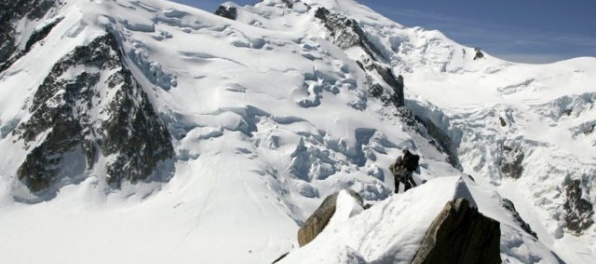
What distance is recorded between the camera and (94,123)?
4847 centimetres

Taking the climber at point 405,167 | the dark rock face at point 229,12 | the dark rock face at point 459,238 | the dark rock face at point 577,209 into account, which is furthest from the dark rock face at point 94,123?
the dark rock face at point 577,209

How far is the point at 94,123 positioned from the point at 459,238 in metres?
41.7

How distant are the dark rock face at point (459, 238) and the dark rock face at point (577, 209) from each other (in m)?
96.7

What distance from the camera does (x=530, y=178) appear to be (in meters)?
105

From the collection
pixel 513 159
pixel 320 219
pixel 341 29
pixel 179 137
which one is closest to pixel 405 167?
pixel 320 219

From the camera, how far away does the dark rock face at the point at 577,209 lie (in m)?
99.8

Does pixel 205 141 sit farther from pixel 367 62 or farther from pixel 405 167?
pixel 367 62

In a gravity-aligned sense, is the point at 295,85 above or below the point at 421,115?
above

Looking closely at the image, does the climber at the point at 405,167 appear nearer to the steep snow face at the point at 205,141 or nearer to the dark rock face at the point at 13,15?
the steep snow face at the point at 205,141

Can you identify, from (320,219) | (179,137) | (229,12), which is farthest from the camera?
(229,12)

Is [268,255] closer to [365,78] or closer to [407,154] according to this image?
[407,154]

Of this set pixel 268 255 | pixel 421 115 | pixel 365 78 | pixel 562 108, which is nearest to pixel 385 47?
pixel 421 115

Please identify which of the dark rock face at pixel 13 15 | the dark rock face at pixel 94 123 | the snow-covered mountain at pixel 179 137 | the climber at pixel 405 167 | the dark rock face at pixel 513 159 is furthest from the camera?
the dark rock face at pixel 513 159

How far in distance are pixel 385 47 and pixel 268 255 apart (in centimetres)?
10235
